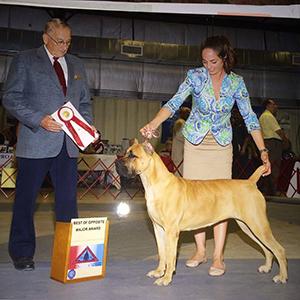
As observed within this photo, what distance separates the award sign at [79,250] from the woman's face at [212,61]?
1.35 m

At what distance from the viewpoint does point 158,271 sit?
289cm

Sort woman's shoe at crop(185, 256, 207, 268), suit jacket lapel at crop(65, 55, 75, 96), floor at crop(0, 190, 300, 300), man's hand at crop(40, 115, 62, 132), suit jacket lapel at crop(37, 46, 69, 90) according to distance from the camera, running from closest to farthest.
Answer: floor at crop(0, 190, 300, 300), man's hand at crop(40, 115, 62, 132), suit jacket lapel at crop(37, 46, 69, 90), suit jacket lapel at crop(65, 55, 75, 96), woman's shoe at crop(185, 256, 207, 268)

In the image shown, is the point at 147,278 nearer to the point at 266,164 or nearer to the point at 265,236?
the point at 265,236

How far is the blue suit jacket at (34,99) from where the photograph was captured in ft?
9.19

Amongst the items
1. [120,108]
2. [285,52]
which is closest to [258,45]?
[285,52]

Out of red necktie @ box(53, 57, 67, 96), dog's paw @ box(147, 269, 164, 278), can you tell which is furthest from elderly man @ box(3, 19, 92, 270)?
dog's paw @ box(147, 269, 164, 278)

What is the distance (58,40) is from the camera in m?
2.85

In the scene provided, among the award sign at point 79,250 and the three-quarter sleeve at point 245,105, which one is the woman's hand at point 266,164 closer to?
the three-quarter sleeve at point 245,105

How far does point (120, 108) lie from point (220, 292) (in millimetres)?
11422

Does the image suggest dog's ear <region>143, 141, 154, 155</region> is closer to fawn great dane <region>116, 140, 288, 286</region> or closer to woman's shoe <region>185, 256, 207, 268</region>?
fawn great dane <region>116, 140, 288, 286</region>

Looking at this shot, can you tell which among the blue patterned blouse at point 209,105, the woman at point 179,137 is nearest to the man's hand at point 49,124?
the blue patterned blouse at point 209,105

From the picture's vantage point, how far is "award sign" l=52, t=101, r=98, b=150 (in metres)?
2.80

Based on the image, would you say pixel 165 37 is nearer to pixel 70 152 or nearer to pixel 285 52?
pixel 285 52

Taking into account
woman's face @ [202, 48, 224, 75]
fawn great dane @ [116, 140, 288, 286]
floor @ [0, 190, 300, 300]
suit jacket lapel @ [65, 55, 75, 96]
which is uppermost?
woman's face @ [202, 48, 224, 75]
